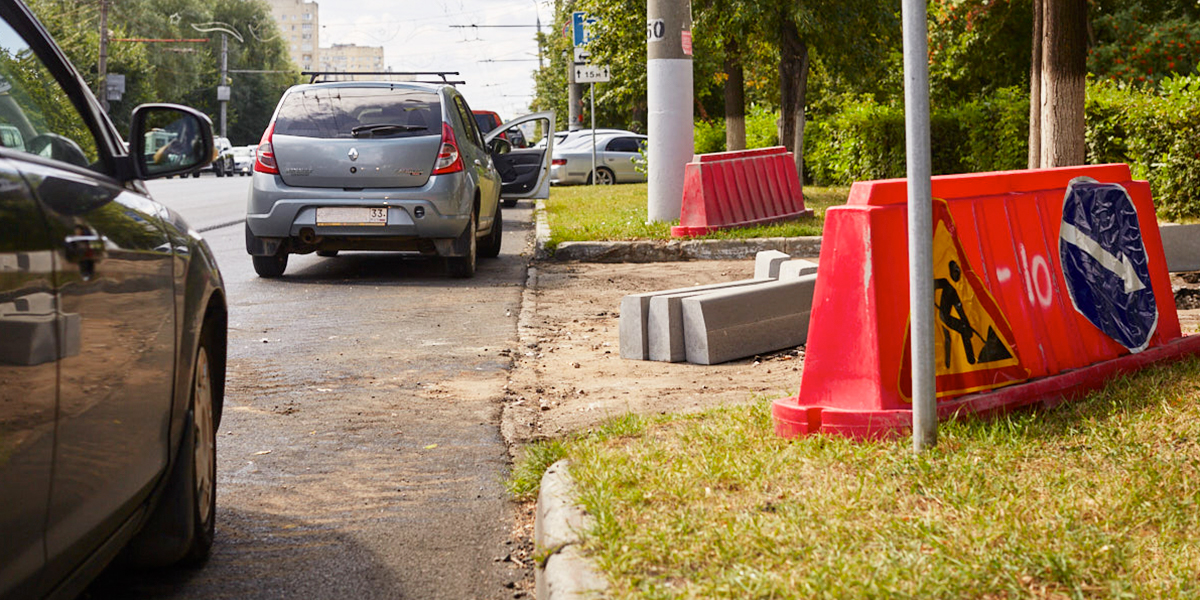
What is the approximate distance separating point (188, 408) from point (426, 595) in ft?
2.67

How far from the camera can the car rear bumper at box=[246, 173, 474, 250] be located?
10.8m

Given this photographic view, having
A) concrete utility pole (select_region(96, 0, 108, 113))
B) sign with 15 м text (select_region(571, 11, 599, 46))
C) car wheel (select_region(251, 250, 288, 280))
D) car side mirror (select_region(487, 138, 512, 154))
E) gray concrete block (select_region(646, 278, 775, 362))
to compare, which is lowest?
gray concrete block (select_region(646, 278, 775, 362))

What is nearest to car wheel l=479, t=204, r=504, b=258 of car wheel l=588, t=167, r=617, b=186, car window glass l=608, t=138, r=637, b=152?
car wheel l=588, t=167, r=617, b=186

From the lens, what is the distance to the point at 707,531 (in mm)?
3586

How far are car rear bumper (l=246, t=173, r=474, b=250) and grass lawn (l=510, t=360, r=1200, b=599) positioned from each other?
6.16 meters

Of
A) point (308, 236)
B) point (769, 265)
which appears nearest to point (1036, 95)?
point (769, 265)

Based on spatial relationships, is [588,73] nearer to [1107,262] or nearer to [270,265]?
[270,265]

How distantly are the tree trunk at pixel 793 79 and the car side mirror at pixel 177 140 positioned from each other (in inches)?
662

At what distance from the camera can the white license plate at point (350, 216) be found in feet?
35.3

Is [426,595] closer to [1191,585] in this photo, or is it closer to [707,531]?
[707,531]

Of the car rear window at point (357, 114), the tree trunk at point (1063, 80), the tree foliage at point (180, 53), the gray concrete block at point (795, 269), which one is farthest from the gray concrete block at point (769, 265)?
the tree foliage at point (180, 53)

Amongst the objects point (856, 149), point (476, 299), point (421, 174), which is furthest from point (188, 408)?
point (856, 149)

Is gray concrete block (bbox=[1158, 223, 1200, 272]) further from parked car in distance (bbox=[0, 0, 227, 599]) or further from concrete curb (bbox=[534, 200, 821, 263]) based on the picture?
parked car in distance (bbox=[0, 0, 227, 599])

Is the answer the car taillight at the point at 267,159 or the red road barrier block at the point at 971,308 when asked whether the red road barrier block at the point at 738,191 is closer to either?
the car taillight at the point at 267,159
